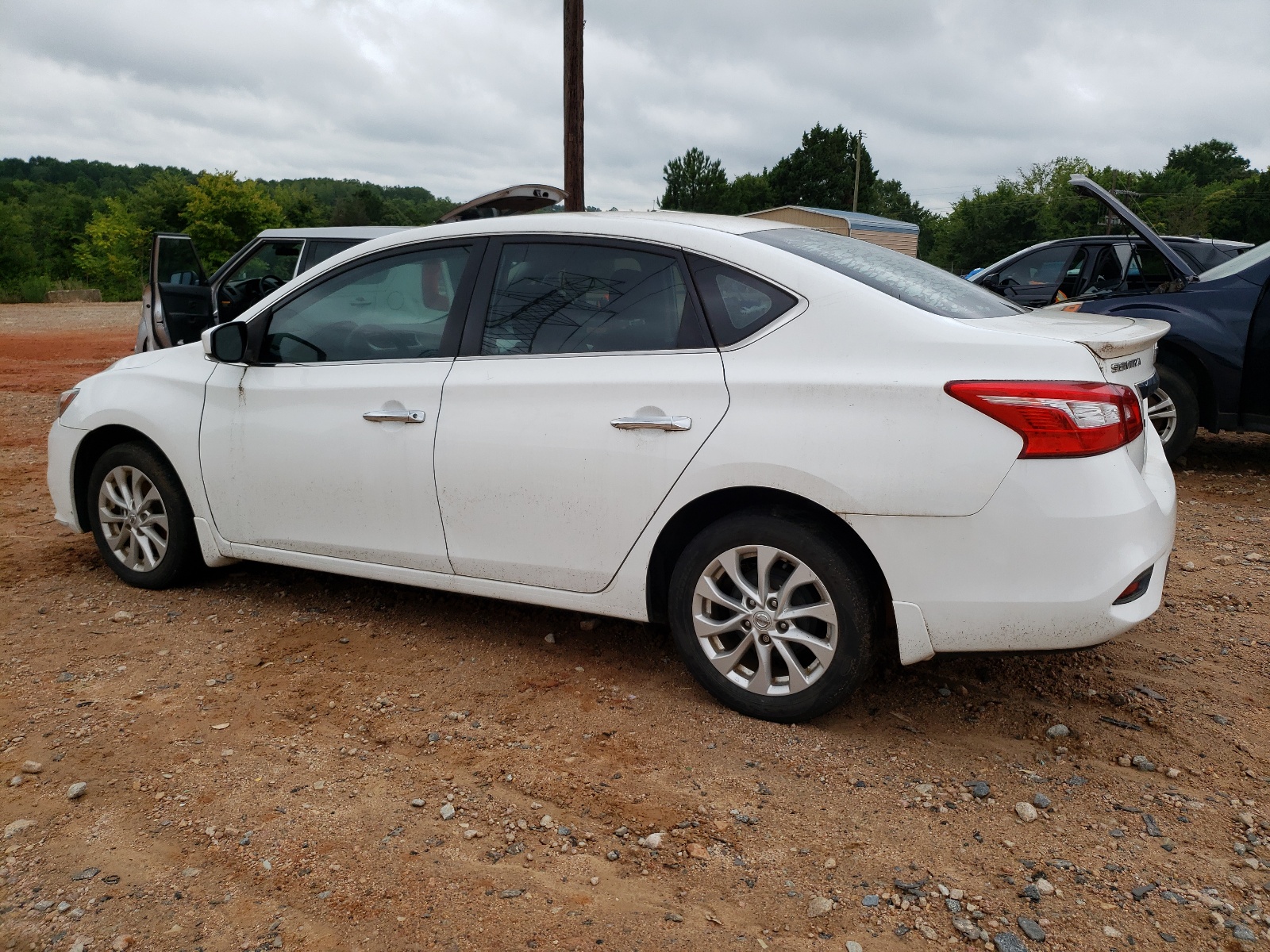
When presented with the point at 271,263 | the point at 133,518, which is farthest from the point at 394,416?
the point at 271,263

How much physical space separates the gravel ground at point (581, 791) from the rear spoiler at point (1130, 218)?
2.98 m

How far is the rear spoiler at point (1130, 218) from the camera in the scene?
637 centimetres

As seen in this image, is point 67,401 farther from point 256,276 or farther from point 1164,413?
point 1164,413

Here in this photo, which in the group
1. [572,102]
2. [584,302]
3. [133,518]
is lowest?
[133,518]

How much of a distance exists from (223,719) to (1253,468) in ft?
23.9

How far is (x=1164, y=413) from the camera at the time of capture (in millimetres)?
7004

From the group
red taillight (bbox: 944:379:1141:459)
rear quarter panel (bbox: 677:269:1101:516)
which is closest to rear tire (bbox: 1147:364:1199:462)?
red taillight (bbox: 944:379:1141:459)

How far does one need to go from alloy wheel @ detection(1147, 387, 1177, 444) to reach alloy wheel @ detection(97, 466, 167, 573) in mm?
6364

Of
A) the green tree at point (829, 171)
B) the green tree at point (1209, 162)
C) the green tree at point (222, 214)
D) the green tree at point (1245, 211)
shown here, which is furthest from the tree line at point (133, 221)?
the green tree at point (1209, 162)

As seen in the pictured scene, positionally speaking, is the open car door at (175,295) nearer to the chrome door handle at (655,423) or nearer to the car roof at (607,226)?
the car roof at (607,226)

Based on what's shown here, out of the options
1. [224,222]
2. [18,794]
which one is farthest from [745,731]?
[224,222]

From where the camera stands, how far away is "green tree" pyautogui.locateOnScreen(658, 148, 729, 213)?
78.9m

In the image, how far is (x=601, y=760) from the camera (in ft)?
10.5

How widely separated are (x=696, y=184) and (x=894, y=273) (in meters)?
80.4
